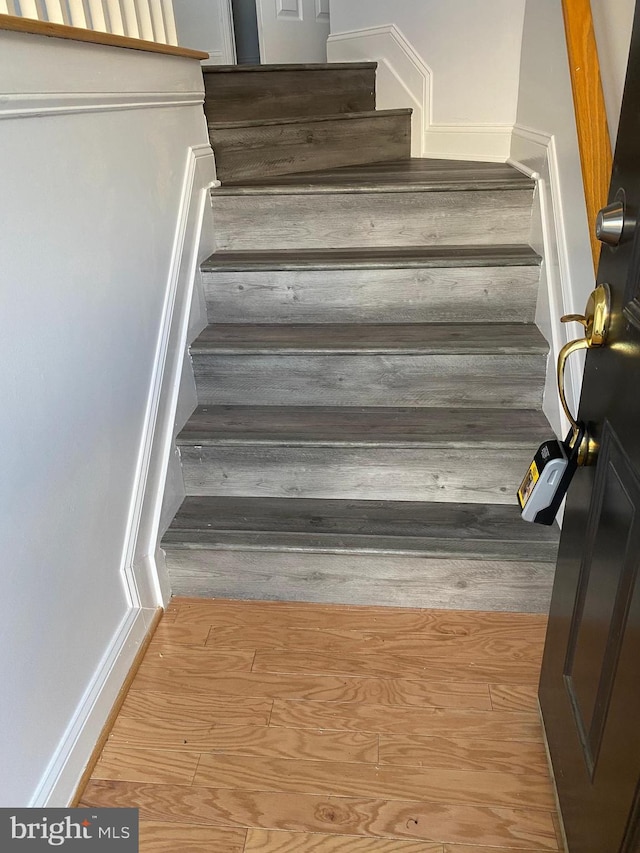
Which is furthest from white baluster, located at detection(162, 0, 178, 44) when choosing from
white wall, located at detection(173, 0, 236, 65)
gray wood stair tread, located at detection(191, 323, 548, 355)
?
white wall, located at detection(173, 0, 236, 65)

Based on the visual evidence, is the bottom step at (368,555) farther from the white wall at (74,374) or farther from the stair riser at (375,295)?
the stair riser at (375,295)

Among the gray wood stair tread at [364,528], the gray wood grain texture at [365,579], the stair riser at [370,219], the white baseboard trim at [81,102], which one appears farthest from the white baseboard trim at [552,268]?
the white baseboard trim at [81,102]

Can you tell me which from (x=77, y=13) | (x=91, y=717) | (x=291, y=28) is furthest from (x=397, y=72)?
(x=91, y=717)

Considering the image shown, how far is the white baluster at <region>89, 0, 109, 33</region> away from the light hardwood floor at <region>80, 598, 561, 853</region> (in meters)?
1.40

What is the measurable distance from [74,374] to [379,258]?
3.34 feet

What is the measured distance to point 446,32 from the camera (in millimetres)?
2408

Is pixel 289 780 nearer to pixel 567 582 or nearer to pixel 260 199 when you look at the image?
pixel 567 582

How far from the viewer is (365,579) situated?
1.62 metres

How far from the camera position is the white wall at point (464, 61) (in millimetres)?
2252

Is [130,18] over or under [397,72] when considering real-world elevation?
over

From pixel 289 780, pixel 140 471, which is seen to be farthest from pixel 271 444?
pixel 289 780

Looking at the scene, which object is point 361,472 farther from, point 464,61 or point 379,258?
point 464,61

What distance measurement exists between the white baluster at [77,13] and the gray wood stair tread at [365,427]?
3.14 feet

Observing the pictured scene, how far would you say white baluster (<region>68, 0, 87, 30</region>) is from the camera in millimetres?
1312
